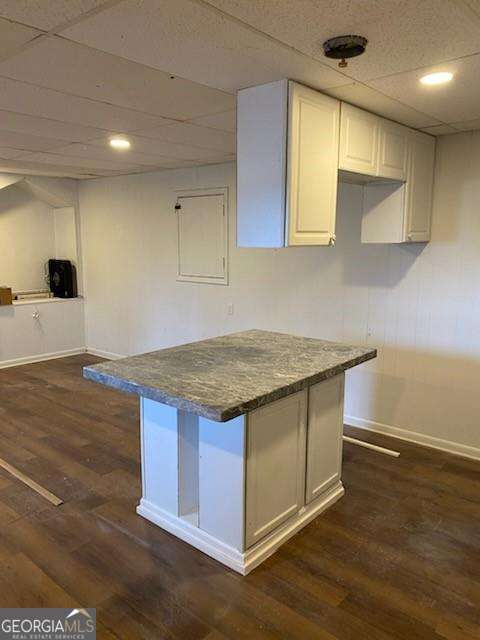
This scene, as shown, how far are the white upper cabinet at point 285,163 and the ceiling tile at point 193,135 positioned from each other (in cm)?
87

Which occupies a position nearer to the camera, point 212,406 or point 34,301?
point 212,406

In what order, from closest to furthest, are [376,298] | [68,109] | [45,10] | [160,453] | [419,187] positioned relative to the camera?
[45,10]
[160,453]
[68,109]
[419,187]
[376,298]

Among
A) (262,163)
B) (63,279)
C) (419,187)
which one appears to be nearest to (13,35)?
(262,163)

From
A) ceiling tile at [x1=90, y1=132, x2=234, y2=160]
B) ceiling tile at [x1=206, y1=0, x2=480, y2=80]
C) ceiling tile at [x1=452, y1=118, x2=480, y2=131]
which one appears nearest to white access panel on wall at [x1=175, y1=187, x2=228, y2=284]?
ceiling tile at [x1=90, y1=132, x2=234, y2=160]

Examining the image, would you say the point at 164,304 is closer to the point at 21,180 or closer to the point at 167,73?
the point at 21,180

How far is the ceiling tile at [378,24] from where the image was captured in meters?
1.51

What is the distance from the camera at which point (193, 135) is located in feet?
A: 11.1

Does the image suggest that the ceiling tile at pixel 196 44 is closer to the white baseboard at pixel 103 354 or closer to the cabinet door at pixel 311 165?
the cabinet door at pixel 311 165

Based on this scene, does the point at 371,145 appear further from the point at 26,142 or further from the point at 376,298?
the point at 26,142

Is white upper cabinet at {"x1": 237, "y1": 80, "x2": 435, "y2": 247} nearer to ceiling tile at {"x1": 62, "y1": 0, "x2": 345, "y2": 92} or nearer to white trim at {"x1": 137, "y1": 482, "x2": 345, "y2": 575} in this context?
ceiling tile at {"x1": 62, "y1": 0, "x2": 345, "y2": 92}

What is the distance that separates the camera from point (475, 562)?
237 cm

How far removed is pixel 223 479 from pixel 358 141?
1.95m

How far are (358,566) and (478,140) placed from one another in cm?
281

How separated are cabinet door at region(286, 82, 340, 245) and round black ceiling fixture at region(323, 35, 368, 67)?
0.38 metres
